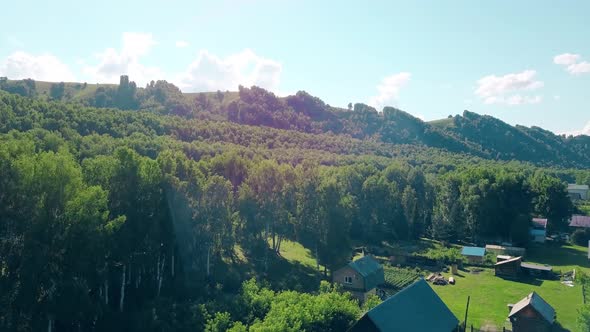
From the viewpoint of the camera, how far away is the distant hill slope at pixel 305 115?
122 m

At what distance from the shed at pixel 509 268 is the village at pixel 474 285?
0.10 metres

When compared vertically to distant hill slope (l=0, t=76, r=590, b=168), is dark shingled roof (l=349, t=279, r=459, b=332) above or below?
below

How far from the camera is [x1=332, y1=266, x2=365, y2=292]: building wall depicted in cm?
4153

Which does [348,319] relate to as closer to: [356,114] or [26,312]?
[26,312]

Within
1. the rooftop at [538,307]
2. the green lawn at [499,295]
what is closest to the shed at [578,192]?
the green lawn at [499,295]

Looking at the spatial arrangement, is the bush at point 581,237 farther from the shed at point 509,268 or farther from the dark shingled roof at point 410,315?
the dark shingled roof at point 410,315

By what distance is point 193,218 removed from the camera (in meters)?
39.1

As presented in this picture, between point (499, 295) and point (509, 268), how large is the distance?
8257 mm

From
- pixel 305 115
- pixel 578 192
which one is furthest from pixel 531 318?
pixel 305 115

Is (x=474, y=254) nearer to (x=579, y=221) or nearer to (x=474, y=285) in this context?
(x=474, y=285)

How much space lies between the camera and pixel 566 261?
5797 cm

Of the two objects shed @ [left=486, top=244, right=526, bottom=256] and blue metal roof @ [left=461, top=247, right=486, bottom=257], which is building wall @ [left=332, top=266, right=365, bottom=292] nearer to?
blue metal roof @ [left=461, top=247, right=486, bottom=257]

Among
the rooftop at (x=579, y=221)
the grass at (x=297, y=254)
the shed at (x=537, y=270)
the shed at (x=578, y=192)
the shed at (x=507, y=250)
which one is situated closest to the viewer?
the shed at (x=537, y=270)

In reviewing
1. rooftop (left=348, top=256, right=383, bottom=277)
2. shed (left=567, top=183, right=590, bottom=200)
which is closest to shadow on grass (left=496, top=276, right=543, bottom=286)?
rooftop (left=348, top=256, right=383, bottom=277)
